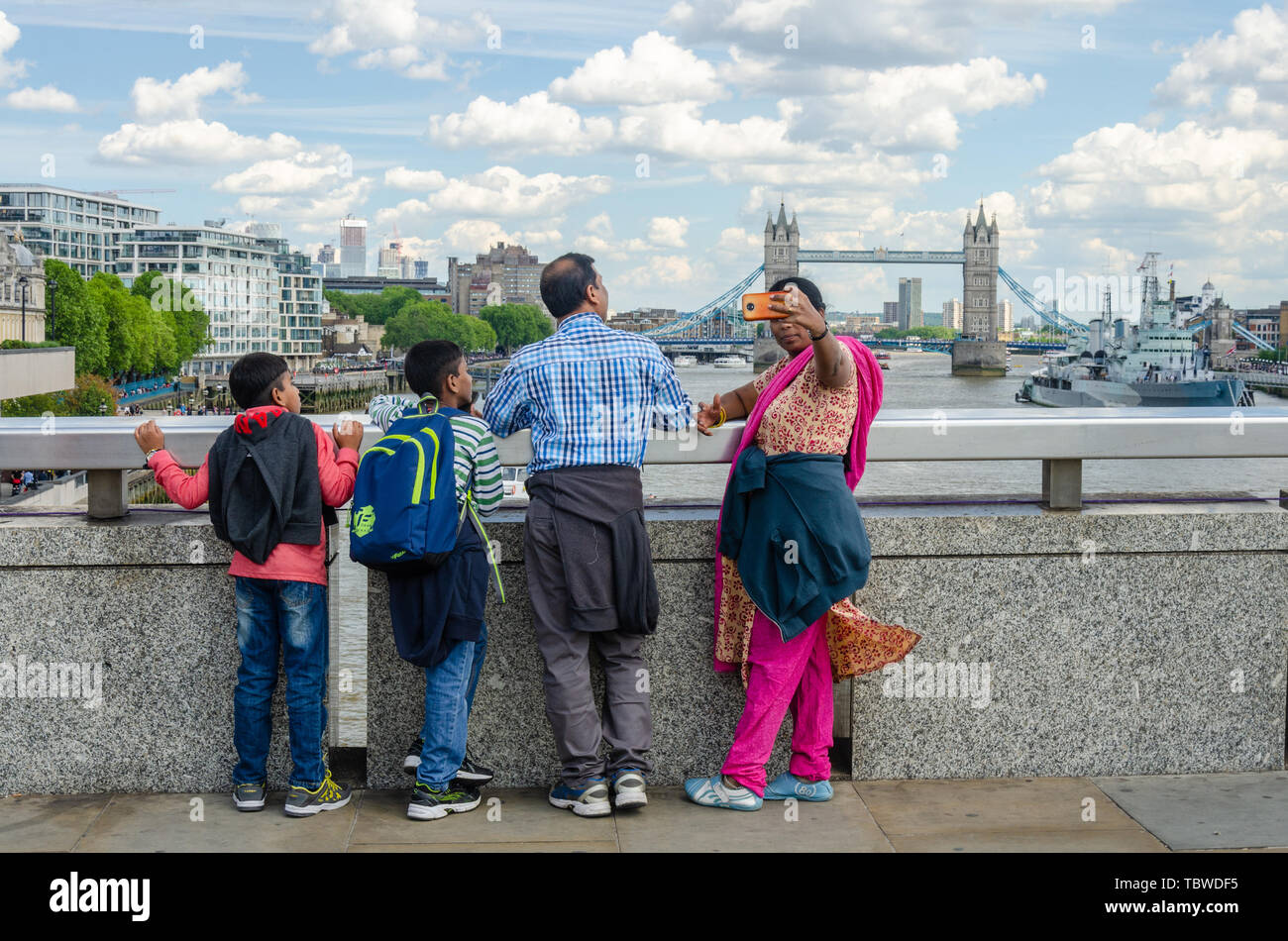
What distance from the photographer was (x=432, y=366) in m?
3.53

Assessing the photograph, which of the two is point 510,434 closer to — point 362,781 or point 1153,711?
point 362,781

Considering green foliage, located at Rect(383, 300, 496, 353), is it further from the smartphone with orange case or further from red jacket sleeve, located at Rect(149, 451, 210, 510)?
the smartphone with orange case

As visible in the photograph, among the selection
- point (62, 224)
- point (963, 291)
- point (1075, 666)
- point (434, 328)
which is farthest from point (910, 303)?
point (1075, 666)

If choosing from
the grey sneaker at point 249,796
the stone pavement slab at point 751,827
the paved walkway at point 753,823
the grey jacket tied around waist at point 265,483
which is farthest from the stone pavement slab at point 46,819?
the stone pavement slab at point 751,827

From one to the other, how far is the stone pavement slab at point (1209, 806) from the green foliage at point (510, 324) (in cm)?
13518

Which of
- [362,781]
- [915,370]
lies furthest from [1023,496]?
[915,370]

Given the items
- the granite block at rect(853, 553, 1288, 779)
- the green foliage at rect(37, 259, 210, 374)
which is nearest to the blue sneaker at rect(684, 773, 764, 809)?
the granite block at rect(853, 553, 1288, 779)

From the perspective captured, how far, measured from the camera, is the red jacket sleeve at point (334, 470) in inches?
140

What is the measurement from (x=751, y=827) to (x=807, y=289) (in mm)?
1274

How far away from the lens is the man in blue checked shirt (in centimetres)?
346

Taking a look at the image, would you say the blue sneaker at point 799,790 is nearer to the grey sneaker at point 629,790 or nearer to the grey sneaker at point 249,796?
the grey sneaker at point 629,790

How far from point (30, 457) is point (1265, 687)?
3.21 meters

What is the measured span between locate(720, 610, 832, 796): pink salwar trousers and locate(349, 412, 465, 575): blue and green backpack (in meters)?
0.81

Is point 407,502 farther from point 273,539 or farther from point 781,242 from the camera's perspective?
point 781,242
